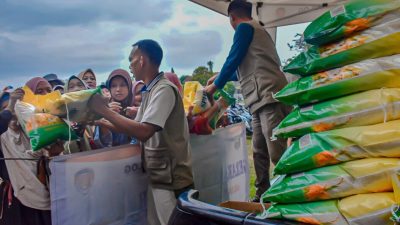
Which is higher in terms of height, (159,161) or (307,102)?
(307,102)

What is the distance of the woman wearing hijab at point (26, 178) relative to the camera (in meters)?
2.30

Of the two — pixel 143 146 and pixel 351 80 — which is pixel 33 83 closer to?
pixel 143 146

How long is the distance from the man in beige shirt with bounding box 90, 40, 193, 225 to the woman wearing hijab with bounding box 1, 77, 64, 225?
48 centimetres

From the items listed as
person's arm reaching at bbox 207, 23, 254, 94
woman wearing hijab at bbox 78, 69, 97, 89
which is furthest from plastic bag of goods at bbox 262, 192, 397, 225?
woman wearing hijab at bbox 78, 69, 97, 89

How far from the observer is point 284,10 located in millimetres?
4531

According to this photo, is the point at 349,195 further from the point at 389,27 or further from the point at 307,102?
the point at 389,27

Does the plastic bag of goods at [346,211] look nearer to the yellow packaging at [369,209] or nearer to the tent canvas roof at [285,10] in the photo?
the yellow packaging at [369,209]

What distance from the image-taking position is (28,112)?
2109 mm

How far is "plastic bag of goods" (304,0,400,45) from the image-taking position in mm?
1361

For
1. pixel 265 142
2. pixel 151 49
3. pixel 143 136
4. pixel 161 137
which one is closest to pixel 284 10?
pixel 265 142

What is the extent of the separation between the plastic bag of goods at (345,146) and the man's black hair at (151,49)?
1.29 m

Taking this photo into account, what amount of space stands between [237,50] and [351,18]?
5.48 feet

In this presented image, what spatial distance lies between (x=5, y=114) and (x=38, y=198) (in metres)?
0.60

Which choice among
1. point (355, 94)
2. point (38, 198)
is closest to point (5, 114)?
point (38, 198)
